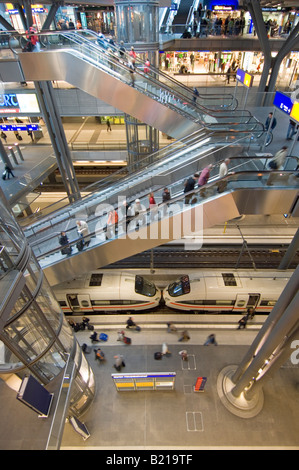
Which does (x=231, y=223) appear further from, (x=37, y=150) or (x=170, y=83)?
(x=37, y=150)

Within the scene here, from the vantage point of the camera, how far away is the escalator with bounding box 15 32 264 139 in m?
9.95

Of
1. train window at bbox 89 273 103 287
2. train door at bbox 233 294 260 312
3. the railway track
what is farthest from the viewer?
the railway track

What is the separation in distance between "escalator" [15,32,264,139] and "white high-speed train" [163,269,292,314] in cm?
617

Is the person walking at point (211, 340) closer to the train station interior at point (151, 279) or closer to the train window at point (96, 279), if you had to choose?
the train station interior at point (151, 279)

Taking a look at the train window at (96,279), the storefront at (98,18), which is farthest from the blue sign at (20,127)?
the train window at (96,279)

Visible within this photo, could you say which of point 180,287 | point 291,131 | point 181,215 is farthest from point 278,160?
point 180,287

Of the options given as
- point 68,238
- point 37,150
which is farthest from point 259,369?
point 37,150

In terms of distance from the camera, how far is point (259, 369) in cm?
761

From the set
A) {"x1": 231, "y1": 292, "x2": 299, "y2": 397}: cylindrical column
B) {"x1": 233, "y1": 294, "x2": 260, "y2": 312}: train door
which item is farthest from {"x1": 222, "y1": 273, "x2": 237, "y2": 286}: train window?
{"x1": 231, "y1": 292, "x2": 299, "y2": 397}: cylindrical column

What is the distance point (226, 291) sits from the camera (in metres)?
11.0

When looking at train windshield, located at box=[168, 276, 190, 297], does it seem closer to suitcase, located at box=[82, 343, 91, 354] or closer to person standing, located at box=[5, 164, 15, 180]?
suitcase, located at box=[82, 343, 91, 354]

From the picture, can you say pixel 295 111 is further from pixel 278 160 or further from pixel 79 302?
pixel 79 302

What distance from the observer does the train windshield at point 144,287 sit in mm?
11297

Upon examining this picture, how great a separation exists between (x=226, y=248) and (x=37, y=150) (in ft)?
52.0
